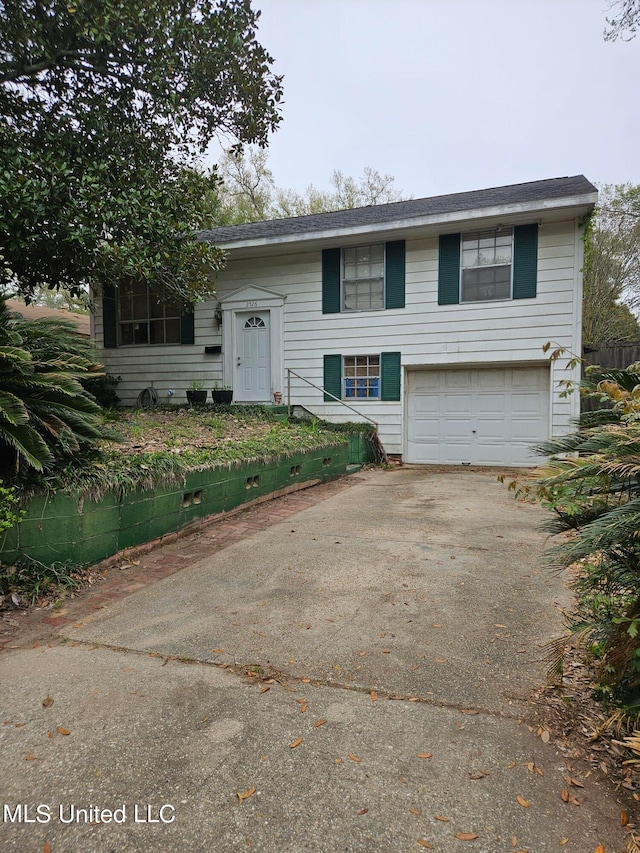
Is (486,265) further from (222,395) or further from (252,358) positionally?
→ (222,395)

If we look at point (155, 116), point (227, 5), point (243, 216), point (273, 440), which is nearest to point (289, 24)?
point (227, 5)

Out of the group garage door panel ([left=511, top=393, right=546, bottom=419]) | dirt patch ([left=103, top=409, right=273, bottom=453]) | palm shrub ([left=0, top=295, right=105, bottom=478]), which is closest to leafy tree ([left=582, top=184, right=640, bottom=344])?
garage door panel ([left=511, top=393, right=546, bottom=419])

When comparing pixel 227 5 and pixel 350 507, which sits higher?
pixel 227 5

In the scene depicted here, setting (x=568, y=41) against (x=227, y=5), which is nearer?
(x=227, y=5)

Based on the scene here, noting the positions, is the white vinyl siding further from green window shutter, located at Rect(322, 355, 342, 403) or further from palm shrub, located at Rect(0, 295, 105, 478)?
palm shrub, located at Rect(0, 295, 105, 478)

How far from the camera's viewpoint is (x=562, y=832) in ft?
5.18

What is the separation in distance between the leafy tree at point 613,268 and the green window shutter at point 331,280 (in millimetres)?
11307

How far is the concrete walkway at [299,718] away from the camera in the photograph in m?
1.62

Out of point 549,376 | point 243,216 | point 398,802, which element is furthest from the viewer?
point 243,216

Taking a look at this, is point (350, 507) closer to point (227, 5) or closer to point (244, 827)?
point (244, 827)

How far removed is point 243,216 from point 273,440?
20.9 meters

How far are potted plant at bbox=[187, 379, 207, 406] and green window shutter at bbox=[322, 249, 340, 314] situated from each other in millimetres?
3344

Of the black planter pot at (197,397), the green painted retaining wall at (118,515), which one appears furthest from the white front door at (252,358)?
the green painted retaining wall at (118,515)

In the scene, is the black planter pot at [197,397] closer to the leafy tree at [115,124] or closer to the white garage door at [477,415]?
the leafy tree at [115,124]
